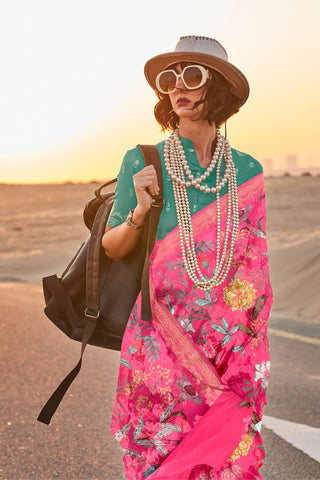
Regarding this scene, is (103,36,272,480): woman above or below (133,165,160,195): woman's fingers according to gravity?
below

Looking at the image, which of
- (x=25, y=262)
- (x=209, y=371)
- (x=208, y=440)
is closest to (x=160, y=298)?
(x=209, y=371)

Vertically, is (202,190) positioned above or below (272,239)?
above

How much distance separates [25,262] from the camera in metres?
20.4

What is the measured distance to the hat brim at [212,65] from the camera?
2.73m

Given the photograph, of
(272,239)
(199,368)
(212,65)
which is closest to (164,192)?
(212,65)

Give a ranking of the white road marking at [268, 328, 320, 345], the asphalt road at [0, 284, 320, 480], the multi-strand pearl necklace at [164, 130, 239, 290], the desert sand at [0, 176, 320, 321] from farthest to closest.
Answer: the desert sand at [0, 176, 320, 321] → the white road marking at [268, 328, 320, 345] → the asphalt road at [0, 284, 320, 480] → the multi-strand pearl necklace at [164, 130, 239, 290]

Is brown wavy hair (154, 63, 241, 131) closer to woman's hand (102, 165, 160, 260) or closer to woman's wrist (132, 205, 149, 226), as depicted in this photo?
woman's hand (102, 165, 160, 260)

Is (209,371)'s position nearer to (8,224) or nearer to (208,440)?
(208,440)

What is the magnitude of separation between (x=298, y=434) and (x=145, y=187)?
279 centimetres

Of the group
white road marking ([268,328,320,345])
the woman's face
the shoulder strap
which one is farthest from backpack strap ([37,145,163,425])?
white road marking ([268,328,320,345])

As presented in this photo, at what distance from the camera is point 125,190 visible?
2.72 m

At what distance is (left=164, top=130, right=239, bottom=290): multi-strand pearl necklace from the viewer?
267 centimetres

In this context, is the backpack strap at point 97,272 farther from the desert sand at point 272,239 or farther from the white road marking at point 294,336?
the desert sand at point 272,239

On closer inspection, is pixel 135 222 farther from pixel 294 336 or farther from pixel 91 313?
pixel 294 336
